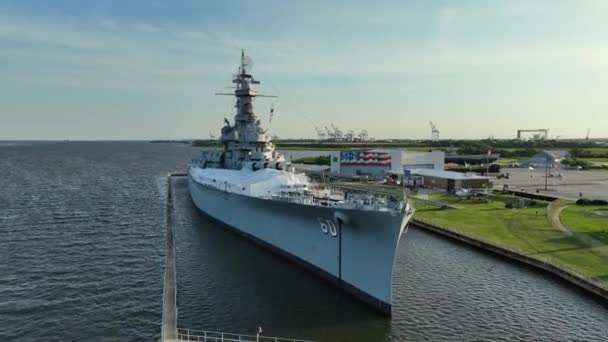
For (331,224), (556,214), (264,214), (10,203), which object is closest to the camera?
(331,224)

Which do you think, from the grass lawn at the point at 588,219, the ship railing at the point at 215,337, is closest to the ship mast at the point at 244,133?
the ship railing at the point at 215,337

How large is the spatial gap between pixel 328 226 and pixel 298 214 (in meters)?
2.43

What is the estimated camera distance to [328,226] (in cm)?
2098

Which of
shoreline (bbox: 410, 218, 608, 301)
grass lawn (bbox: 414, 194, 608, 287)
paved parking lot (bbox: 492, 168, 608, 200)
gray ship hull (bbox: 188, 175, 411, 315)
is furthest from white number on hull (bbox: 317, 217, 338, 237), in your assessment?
paved parking lot (bbox: 492, 168, 608, 200)

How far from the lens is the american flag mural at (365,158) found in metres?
64.9

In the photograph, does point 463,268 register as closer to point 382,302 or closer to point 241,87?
point 382,302

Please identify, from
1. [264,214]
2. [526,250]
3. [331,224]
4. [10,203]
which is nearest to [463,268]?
[526,250]

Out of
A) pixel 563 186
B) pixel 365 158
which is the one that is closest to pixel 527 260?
pixel 563 186

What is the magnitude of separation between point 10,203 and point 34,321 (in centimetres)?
3284

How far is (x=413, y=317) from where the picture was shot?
59.6 feet

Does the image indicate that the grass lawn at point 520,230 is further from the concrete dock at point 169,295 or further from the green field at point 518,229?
the concrete dock at point 169,295

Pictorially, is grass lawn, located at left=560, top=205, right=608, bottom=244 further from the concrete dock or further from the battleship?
the concrete dock

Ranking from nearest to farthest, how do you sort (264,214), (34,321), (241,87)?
(34,321), (264,214), (241,87)

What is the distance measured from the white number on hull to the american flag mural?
148ft
